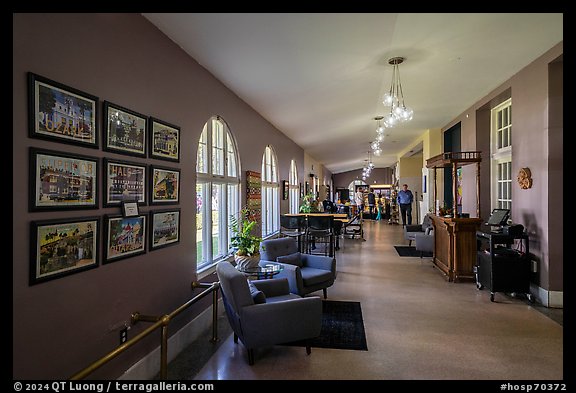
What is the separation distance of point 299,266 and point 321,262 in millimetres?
328

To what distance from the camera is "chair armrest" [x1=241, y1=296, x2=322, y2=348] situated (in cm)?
282

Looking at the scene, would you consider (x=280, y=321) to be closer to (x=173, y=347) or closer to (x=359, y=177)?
(x=173, y=347)

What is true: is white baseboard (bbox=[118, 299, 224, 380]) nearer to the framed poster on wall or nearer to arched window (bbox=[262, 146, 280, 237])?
the framed poster on wall

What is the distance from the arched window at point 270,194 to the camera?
695cm

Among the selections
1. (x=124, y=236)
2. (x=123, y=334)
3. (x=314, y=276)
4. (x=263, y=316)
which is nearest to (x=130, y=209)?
(x=124, y=236)

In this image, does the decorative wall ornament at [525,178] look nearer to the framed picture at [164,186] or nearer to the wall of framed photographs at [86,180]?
the framed picture at [164,186]

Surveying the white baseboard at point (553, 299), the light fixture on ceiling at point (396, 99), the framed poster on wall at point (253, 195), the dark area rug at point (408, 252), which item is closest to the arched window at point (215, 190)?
the framed poster on wall at point (253, 195)

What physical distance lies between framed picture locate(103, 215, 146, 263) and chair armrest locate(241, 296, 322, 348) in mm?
1048

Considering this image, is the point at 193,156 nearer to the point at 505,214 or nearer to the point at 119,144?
the point at 119,144

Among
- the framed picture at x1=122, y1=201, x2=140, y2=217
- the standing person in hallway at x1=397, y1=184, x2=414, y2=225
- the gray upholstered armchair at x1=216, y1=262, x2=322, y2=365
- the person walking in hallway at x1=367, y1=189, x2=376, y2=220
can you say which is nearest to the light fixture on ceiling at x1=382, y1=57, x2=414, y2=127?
the gray upholstered armchair at x1=216, y1=262, x2=322, y2=365

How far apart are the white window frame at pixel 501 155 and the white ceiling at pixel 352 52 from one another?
0.54 m

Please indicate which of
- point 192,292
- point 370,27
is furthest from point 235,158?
point 370,27

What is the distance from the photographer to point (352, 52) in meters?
3.75

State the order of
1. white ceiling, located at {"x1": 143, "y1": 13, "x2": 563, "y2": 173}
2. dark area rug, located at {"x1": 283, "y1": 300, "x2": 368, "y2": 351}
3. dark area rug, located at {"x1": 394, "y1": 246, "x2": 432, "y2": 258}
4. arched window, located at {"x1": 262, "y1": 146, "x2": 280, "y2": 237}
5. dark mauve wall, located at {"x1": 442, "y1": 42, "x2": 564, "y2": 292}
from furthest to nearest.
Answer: dark area rug, located at {"x1": 394, "y1": 246, "x2": 432, "y2": 258} → arched window, located at {"x1": 262, "y1": 146, "x2": 280, "y2": 237} → dark mauve wall, located at {"x1": 442, "y1": 42, "x2": 564, "y2": 292} → dark area rug, located at {"x1": 283, "y1": 300, "x2": 368, "y2": 351} → white ceiling, located at {"x1": 143, "y1": 13, "x2": 563, "y2": 173}
